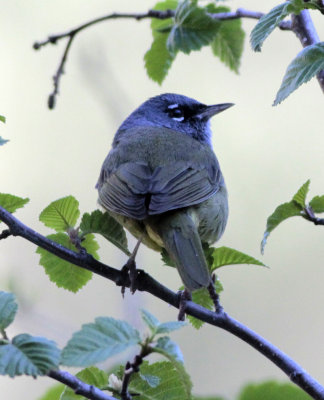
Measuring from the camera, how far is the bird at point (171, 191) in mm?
3219

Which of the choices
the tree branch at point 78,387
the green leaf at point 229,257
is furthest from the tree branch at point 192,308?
the tree branch at point 78,387

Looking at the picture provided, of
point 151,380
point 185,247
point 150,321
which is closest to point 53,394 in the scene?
point 151,380

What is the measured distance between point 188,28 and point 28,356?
6.83 feet

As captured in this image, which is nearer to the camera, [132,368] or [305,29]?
[132,368]

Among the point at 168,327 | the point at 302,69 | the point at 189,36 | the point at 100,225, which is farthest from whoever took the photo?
the point at 189,36

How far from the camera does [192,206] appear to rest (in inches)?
144

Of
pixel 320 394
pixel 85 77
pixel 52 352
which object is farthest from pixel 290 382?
pixel 85 77

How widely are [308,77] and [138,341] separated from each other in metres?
0.97

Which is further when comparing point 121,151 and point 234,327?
point 121,151

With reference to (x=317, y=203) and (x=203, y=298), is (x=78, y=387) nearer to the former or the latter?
(x=203, y=298)

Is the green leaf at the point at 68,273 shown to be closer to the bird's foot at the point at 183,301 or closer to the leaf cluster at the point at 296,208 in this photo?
the bird's foot at the point at 183,301

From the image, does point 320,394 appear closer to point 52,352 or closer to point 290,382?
point 290,382

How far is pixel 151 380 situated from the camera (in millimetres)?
2236

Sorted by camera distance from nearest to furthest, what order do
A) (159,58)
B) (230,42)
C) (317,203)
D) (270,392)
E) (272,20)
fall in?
(270,392) < (272,20) < (317,203) < (159,58) < (230,42)
